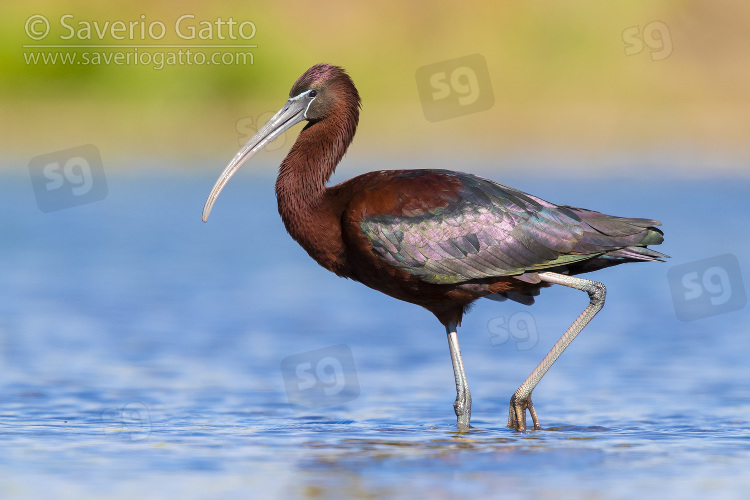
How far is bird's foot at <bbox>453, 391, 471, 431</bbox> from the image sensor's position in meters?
8.62

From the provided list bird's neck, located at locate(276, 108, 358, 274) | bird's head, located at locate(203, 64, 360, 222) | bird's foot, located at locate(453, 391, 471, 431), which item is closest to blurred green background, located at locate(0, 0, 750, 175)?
bird's head, located at locate(203, 64, 360, 222)

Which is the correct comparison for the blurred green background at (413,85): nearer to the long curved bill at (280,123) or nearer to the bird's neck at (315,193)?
the long curved bill at (280,123)

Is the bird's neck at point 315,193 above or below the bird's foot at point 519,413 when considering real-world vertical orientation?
above

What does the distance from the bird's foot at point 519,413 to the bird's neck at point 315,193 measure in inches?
53.1

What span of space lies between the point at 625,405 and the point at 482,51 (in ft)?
55.2

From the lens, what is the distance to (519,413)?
28.0ft

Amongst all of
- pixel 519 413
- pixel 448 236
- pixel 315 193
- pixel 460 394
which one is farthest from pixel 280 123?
pixel 519 413

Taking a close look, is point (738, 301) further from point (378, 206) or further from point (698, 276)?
point (378, 206)

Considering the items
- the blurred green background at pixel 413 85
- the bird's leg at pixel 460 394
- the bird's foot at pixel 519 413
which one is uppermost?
the blurred green background at pixel 413 85

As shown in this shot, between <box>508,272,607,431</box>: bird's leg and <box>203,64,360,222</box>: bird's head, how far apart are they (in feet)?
5.65

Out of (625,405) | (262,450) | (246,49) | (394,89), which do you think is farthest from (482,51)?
(262,450)

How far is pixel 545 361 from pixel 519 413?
41 cm

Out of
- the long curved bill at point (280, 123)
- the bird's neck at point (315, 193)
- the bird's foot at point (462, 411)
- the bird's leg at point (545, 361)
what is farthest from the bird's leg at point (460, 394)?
the long curved bill at point (280, 123)

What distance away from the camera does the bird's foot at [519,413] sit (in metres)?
8.52
